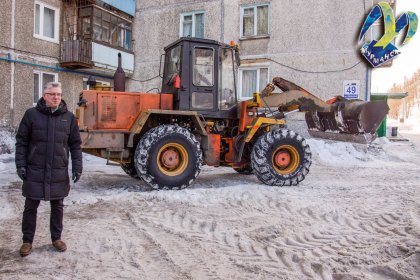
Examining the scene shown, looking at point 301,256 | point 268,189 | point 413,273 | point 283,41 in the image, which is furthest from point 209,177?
point 283,41

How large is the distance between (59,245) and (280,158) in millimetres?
4914

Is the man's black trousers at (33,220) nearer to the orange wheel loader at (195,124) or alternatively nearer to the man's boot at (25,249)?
the man's boot at (25,249)

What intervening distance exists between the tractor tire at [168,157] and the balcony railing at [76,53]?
10.3 meters

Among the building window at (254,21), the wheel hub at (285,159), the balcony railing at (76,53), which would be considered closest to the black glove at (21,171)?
the wheel hub at (285,159)

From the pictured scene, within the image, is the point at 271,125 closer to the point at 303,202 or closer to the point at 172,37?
the point at 303,202

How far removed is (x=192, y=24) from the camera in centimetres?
1834

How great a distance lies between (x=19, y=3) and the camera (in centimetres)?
1471

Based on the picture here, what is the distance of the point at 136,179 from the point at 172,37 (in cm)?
1162

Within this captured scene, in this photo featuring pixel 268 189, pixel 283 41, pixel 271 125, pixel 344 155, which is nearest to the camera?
pixel 268 189

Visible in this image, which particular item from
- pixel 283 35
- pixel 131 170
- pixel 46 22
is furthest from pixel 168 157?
pixel 46 22

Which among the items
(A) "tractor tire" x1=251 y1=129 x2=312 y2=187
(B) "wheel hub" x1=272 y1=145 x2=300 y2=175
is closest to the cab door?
(A) "tractor tire" x1=251 y1=129 x2=312 y2=187

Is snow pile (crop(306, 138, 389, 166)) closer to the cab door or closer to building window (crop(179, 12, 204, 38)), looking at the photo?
the cab door

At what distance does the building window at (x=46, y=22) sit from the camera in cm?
1572

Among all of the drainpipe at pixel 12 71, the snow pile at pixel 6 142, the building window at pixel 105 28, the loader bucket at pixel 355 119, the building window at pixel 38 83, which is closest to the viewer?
the loader bucket at pixel 355 119
